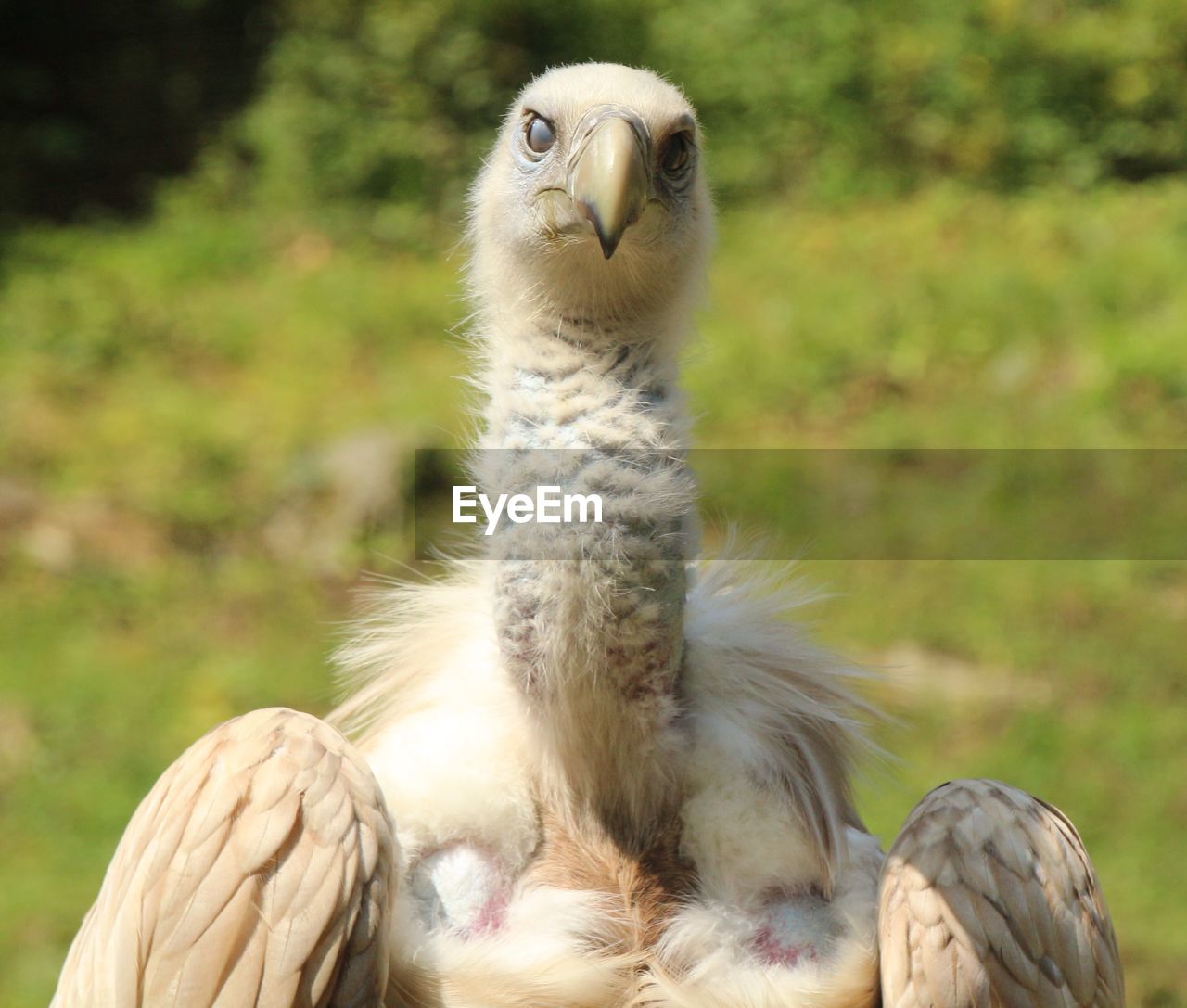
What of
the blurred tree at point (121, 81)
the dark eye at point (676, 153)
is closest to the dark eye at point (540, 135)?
the dark eye at point (676, 153)

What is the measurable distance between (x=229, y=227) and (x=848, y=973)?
310 inches

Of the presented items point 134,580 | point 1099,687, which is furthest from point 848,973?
point 134,580

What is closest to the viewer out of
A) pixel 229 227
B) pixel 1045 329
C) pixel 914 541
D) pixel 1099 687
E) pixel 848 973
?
pixel 848 973

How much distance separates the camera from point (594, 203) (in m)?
2.24

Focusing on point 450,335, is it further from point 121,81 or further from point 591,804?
point 591,804

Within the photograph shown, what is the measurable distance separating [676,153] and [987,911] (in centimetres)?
117

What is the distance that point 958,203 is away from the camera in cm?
893

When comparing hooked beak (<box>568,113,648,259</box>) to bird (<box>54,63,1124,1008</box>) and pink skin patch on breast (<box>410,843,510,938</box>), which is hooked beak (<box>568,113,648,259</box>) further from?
pink skin patch on breast (<box>410,843,510,938</box>)

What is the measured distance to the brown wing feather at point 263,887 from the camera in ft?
6.79

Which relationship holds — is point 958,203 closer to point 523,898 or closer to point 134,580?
point 134,580

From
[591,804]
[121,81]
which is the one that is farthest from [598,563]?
[121,81]

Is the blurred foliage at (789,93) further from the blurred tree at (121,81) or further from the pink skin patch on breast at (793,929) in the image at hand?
the pink skin patch on breast at (793,929)

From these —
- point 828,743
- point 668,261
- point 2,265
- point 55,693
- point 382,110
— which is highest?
point 382,110

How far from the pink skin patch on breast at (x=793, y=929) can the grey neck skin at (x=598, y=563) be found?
200 millimetres
